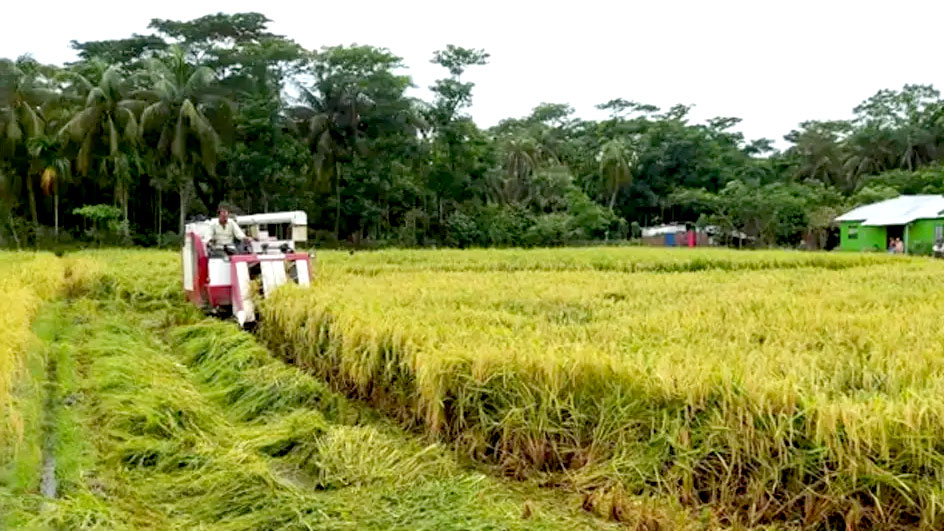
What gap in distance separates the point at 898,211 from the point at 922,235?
1.84 metres

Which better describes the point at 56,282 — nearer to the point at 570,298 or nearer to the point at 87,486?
the point at 570,298

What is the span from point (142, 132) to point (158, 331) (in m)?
22.3

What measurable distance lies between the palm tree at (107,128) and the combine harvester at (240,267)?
67.8ft

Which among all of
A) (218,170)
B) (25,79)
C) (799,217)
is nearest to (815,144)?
(799,217)

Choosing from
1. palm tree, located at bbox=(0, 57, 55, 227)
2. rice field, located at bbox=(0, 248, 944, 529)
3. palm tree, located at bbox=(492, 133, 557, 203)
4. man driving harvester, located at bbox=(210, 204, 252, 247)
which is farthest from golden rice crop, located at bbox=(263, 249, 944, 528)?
Answer: palm tree, located at bbox=(492, 133, 557, 203)

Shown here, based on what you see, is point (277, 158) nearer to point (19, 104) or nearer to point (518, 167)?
point (19, 104)

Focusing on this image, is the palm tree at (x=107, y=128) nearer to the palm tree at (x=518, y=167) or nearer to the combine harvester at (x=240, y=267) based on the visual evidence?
the palm tree at (x=518, y=167)

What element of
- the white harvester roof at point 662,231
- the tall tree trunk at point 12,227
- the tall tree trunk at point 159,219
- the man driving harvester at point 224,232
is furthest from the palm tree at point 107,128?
the white harvester roof at point 662,231

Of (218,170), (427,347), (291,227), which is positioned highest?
(218,170)

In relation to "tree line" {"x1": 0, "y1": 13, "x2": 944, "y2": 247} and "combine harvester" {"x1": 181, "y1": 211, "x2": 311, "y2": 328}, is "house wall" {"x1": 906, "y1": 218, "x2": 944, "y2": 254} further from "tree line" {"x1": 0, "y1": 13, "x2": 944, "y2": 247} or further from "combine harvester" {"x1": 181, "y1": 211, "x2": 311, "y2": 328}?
"combine harvester" {"x1": 181, "y1": 211, "x2": 311, "y2": 328}

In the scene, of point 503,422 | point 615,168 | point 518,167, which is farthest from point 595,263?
point 518,167

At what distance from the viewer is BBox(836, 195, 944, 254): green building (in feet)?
95.6

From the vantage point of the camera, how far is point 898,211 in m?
31.1

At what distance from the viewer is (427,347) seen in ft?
14.9
